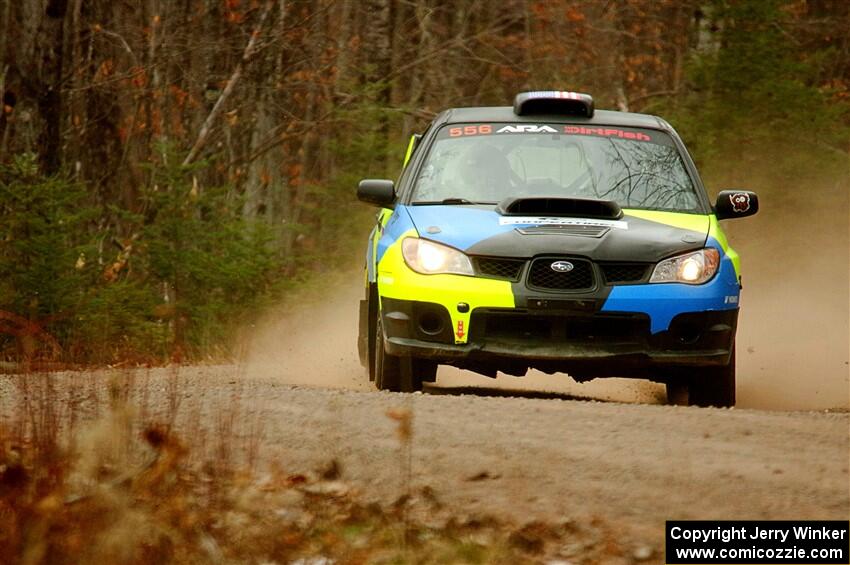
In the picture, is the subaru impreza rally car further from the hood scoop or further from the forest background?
the forest background

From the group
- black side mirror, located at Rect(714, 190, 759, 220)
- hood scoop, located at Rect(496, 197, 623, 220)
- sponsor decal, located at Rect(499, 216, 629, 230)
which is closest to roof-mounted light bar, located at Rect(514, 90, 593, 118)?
black side mirror, located at Rect(714, 190, 759, 220)

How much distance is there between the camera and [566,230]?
831 centimetres

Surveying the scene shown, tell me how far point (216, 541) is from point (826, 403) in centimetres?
672

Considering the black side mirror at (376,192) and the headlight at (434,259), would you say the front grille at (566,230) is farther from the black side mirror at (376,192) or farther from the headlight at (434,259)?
the black side mirror at (376,192)

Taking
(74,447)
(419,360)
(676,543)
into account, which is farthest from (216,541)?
(419,360)

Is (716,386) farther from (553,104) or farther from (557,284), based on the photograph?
(553,104)

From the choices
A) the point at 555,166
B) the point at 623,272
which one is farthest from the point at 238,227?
the point at 623,272

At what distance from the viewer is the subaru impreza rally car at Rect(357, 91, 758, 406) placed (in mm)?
8164

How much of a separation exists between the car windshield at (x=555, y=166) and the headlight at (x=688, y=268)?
721 millimetres

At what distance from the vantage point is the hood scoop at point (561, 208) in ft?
28.2

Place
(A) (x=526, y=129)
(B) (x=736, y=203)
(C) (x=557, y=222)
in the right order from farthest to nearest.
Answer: (A) (x=526, y=129) < (B) (x=736, y=203) < (C) (x=557, y=222)

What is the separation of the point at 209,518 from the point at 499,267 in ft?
11.7

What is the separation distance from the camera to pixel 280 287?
1561 cm

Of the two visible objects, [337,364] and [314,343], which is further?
[314,343]
